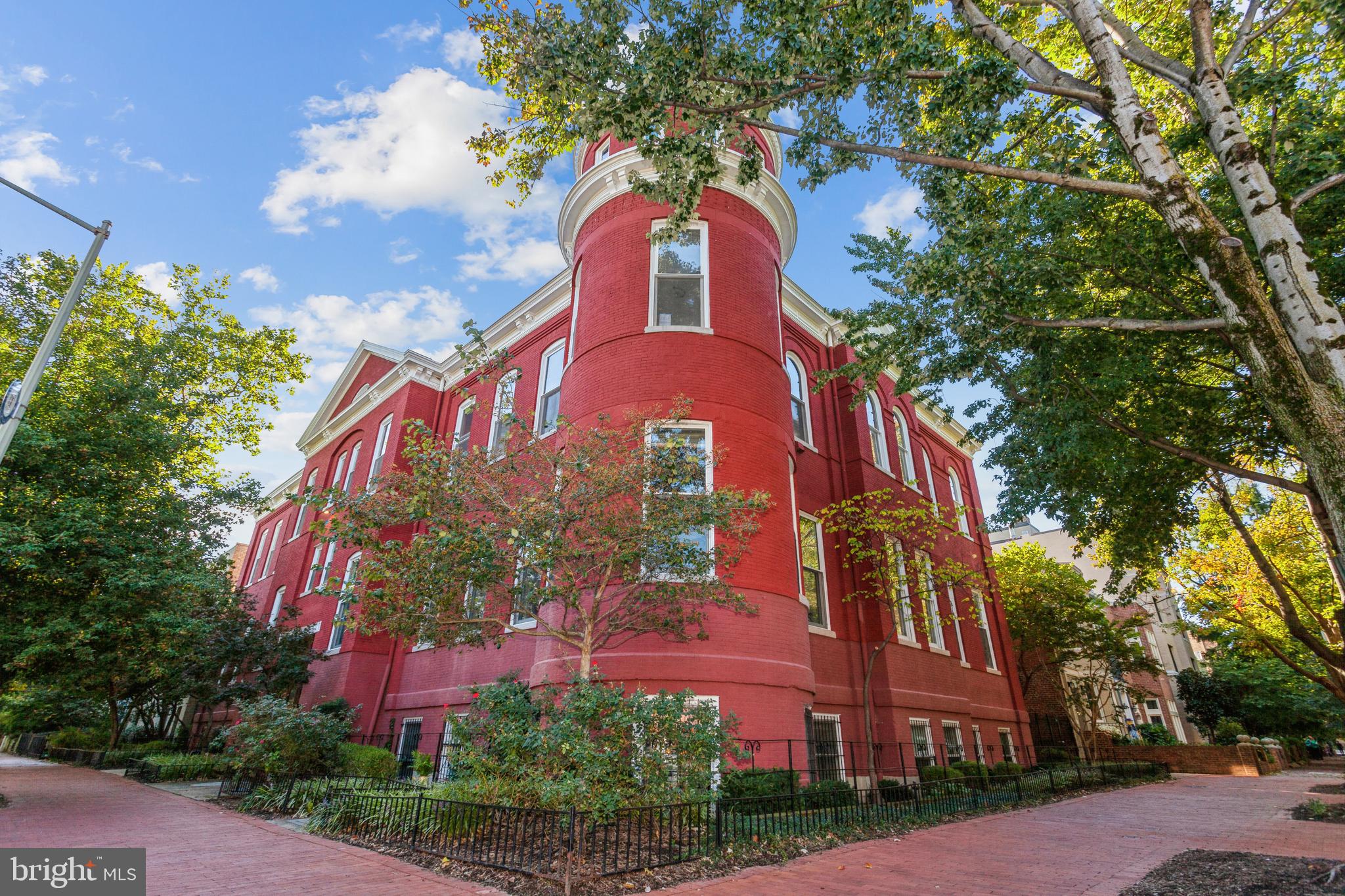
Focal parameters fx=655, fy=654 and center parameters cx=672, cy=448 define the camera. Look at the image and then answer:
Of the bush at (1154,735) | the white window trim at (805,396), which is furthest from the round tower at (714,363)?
the bush at (1154,735)

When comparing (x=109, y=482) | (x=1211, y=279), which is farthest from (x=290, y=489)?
(x=1211, y=279)

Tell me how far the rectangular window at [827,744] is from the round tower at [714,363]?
6.32 ft

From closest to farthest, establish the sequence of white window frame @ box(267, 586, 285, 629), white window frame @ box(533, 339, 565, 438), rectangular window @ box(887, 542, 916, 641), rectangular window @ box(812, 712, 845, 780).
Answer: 1. rectangular window @ box(812, 712, 845, 780)
2. rectangular window @ box(887, 542, 916, 641)
3. white window frame @ box(533, 339, 565, 438)
4. white window frame @ box(267, 586, 285, 629)

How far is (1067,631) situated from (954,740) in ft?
28.4

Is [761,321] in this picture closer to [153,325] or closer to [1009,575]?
[1009,575]

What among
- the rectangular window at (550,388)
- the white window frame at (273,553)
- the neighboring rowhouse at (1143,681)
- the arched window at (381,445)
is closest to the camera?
the rectangular window at (550,388)

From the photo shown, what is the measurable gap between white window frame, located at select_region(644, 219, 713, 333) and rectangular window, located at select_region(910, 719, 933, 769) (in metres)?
10.6

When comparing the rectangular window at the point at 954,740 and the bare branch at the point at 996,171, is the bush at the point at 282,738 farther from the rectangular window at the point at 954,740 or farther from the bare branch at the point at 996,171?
the rectangular window at the point at 954,740

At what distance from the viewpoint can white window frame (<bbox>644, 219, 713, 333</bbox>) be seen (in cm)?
1264

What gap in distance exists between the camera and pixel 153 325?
67.0 ft

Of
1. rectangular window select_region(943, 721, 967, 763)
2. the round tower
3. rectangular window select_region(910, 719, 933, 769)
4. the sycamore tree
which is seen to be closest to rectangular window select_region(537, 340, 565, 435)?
the round tower

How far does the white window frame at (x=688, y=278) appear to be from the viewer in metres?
12.6

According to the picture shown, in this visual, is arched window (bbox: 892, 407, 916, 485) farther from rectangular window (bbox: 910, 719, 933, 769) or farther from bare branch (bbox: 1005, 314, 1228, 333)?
bare branch (bbox: 1005, 314, 1228, 333)

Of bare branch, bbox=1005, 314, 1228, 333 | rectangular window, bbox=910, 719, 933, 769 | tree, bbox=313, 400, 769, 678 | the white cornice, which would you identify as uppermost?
the white cornice
